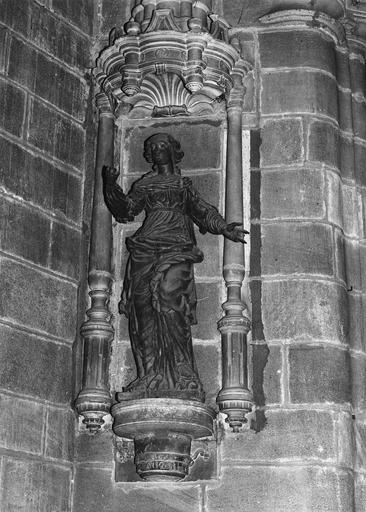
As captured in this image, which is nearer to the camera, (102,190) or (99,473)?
(99,473)

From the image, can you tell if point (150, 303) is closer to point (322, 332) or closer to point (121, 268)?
point (121, 268)

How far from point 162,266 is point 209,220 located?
0.40m

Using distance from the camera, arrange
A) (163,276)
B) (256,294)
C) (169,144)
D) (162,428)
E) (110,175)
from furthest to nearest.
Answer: (169,144), (256,294), (110,175), (163,276), (162,428)

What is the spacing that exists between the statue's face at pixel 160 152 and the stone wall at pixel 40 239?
55cm

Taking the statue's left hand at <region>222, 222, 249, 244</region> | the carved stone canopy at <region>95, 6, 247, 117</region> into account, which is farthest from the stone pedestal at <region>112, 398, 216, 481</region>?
the carved stone canopy at <region>95, 6, 247, 117</region>

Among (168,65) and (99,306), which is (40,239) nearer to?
(99,306)

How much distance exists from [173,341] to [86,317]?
2.17 ft

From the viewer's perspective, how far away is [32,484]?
4812mm

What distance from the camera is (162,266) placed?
5.05 m

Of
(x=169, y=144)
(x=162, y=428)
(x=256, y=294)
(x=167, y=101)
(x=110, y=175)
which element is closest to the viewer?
(x=162, y=428)

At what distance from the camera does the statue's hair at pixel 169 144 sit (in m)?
5.41

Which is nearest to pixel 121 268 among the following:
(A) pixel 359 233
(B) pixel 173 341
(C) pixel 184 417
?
(B) pixel 173 341

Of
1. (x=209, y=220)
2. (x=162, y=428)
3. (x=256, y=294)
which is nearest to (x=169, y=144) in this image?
(x=209, y=220)

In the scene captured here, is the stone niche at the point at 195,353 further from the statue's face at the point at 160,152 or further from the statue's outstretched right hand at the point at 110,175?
the statue's outstretched right hand at the point at 110,175
